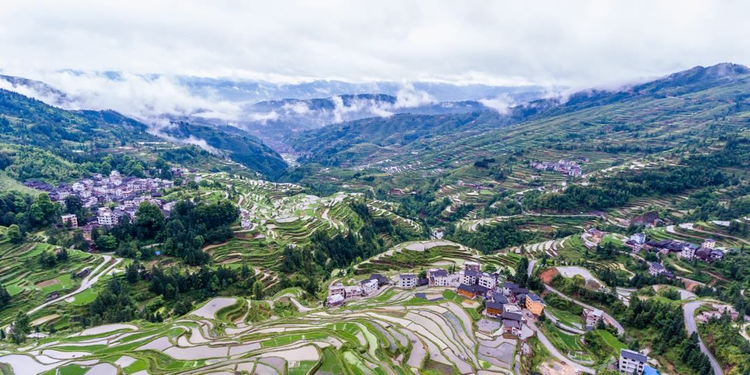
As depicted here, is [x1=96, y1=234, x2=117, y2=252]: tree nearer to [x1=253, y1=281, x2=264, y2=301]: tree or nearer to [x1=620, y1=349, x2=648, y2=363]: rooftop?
[x1=253, y1=281, x2=264, y2=301]: tree

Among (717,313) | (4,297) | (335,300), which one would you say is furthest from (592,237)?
(4,297)

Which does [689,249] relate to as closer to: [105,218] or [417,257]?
[417,257]

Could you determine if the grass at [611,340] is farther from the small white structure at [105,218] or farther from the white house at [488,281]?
the small white structure at [105,218]

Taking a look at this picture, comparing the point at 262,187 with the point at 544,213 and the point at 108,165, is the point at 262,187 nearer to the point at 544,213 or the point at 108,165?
the point at 108,165

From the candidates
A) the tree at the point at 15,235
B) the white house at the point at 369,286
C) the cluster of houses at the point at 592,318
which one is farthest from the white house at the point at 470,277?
the tree at the point at 15,235

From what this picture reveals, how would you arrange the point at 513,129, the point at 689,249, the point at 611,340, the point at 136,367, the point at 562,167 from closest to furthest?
the point at 136,367, the point at 611,340, the point at 689,249, the point at 562,167, the point at 513,129

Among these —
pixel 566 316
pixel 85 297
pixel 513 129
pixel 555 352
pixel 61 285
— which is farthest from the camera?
pixel 513 129
